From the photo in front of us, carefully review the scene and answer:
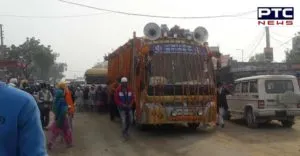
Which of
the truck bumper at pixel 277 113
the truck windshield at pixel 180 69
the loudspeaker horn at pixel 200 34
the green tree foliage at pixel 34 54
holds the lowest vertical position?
the truck bumper at pixel 277 113

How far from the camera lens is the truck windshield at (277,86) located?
15086 millimetres

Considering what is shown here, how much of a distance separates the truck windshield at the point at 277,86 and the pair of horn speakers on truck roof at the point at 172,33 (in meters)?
2.81

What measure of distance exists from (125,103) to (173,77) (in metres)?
1.63

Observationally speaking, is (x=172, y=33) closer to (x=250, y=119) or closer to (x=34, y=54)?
(x=250, y=119)

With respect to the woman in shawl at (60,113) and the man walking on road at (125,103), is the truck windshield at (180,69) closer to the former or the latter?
the man walking on road at (125,103)

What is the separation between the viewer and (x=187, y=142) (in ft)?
40.4

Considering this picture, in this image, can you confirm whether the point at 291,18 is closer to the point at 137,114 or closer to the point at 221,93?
the point at 221,93

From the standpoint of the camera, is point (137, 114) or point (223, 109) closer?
point (137, 114)

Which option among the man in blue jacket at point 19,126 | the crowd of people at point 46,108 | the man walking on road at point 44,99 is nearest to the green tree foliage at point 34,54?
the crowd of people at point 46,108

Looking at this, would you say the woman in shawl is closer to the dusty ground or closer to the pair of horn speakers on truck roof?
the dusty ground

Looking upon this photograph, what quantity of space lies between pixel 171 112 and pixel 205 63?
1950mm

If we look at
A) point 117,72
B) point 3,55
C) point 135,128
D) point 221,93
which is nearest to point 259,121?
point 221,93

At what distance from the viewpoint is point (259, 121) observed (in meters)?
15.4

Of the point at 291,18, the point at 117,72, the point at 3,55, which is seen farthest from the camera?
the point at 3,55
